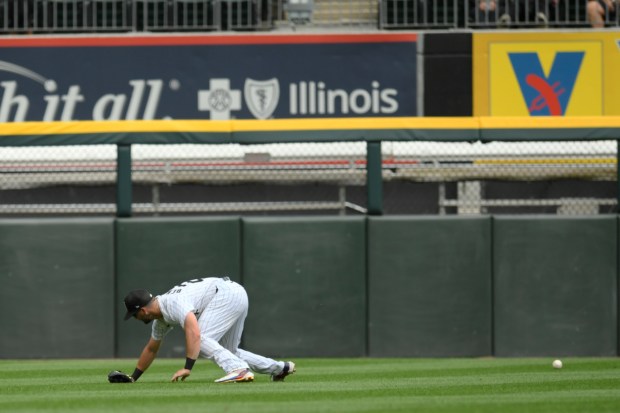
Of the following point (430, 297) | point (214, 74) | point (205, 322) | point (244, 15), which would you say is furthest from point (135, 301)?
point (244, 15)

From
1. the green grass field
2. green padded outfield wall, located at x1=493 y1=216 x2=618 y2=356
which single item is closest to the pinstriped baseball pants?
the green grass field

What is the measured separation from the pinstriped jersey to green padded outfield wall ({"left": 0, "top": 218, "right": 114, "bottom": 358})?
404 cm

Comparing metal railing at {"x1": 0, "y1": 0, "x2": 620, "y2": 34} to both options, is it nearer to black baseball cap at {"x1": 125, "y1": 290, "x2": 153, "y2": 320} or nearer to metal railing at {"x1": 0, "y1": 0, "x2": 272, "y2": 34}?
metal railing at {"x1": 0, "y1": 0, "x2": 272, "y2": 34}

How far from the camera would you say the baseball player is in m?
10.6

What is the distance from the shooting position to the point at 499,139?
1544 centimetres

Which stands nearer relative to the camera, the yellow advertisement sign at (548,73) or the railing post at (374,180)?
the railing post at (374,180)

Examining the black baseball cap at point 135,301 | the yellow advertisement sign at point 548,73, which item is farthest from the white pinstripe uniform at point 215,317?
the yellow advertisement sign at point 548,73

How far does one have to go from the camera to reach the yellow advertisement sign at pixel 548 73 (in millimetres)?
20375

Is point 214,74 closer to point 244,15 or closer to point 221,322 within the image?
point 244,15

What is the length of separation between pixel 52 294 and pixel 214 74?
6.45 metres

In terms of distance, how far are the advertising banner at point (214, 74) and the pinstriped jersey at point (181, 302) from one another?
374 inches

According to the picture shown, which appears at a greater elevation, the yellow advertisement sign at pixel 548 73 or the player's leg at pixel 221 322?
the yellow advertisement sign at pixel 548 73

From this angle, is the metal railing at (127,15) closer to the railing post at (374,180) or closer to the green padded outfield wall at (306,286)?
the railing post at (374,180)

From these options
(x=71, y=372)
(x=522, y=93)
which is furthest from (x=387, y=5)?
(x=71, y=372)
